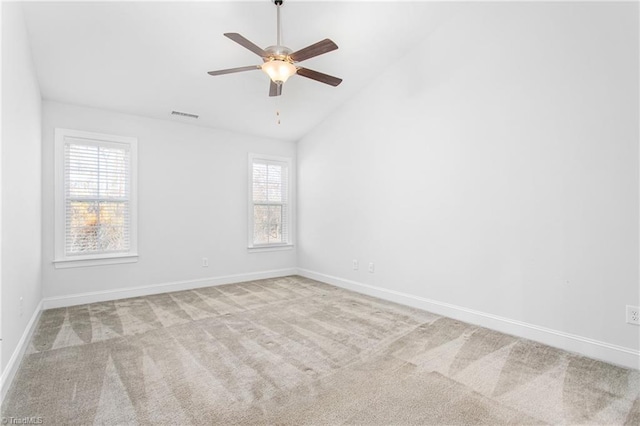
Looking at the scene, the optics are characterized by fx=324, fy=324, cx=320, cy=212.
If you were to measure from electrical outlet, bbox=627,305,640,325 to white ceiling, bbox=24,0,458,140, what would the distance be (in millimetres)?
3146

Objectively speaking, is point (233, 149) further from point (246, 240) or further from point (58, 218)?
point (58, 218)

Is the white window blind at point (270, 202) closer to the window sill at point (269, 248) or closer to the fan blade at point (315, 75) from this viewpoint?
the window sill at point (269, 248)

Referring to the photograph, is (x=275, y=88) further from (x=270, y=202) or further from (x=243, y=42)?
(x=270, y=202)

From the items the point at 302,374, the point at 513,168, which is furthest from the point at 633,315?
the point at 302,374

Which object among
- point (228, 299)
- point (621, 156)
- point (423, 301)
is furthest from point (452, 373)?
point (228, 299)

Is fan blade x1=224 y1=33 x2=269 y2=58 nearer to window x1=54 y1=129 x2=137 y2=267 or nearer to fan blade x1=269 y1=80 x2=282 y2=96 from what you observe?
fan blade x1=269 y1=80 x2=282 y2=96

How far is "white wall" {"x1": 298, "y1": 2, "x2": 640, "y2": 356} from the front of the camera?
8.18ft

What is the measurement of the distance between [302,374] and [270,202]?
3749 mm

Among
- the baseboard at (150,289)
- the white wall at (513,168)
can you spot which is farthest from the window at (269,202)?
the white wall at (513,168)

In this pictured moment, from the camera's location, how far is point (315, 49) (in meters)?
2.53

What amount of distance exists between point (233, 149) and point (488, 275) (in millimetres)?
4064

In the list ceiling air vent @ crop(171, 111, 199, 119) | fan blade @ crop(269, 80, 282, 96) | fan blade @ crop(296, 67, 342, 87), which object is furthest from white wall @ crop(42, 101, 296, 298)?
fan blade @ crop(296, 67, 342, 87)

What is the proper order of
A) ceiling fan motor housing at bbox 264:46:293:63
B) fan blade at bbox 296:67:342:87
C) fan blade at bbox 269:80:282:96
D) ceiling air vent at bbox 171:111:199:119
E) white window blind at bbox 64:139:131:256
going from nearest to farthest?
ceiling fan motor housing at bbox 264:46:293:63 → fan blade at bbox 296:67:342:87 → fan blade at bbox 269:80:282:96 → white window blind at bbox 64:139:131:256 → ceiling air vent at bbox 171:111:199:119

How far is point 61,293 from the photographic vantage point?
393 centimetres
